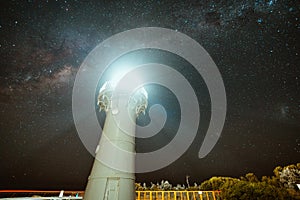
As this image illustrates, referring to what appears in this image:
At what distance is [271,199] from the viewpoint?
16.1 m

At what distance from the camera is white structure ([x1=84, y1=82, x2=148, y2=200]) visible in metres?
4.16

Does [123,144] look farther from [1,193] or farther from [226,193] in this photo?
[226,193]

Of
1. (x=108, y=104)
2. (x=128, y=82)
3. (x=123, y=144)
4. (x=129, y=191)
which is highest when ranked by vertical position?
(x=128, y=82)

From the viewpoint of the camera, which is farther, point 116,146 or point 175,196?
point 175,196

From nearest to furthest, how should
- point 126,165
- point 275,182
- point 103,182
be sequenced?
1. point 103,182
2. point 126,165
3. point 275,182

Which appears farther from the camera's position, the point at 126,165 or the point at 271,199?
the point at 271,199

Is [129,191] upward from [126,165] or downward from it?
downward

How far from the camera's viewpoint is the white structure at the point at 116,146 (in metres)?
4.16

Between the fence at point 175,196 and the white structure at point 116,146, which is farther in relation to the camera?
the fence at point 175,196

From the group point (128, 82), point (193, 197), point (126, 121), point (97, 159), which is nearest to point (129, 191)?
point (97, 159)

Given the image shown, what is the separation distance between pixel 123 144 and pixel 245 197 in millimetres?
17802

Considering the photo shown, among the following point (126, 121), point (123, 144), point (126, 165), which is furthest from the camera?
point (126, 121)

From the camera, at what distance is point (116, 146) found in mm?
4766

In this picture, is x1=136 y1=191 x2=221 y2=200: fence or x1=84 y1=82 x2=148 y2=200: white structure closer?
x1=84 y1=82 x2=148 y2=200: white structure
